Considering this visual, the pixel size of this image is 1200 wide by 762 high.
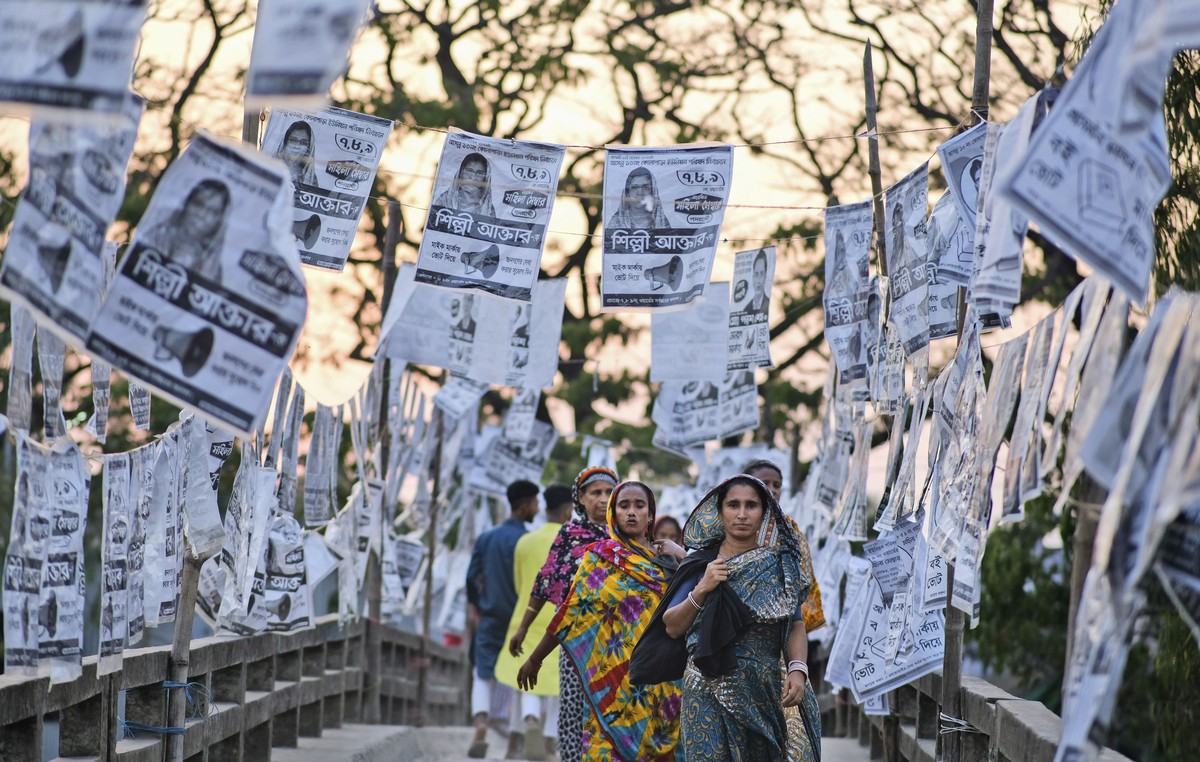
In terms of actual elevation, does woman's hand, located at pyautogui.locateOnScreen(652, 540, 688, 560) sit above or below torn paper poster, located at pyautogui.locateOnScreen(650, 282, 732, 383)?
below

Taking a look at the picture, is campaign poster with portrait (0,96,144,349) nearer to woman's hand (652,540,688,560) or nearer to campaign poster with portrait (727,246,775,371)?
woman's hand (652,540,688,560)

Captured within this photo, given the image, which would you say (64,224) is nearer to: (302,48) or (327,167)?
(302,48)

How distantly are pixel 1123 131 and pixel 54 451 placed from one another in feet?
11.6

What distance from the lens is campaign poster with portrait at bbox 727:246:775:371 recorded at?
1173 cm

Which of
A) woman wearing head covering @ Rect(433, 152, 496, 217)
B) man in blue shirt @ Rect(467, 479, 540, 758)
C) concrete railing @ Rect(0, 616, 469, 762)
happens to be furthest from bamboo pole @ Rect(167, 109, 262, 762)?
man in blue shirt @ Rect(467, 479, 540, 758)

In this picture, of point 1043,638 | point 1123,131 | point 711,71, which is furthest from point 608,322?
point 1123,131

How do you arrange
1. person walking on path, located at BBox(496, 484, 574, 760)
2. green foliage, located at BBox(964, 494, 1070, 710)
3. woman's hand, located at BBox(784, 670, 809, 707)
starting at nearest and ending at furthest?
woman's hand, located at BBox(784, 670, 809, 707) < person walking on path, located at BBox(496, 484, 574, 760) < green foliage, located at BBox(964, 494, 1070, 710)

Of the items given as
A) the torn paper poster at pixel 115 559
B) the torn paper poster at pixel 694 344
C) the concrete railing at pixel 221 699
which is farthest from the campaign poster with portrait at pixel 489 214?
the torn paper poster at pixel 694 344

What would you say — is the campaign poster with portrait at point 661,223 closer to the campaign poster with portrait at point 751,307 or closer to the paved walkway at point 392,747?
the campaign poster with portrait at point 751,307

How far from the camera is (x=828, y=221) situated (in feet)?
32.2

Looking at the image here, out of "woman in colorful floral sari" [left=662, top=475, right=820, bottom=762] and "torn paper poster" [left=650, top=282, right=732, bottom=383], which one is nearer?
"woman in colorful floral sari" [left=662, top=475, right=820, bottom=762]

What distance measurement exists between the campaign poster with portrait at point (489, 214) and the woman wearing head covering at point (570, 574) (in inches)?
48.3

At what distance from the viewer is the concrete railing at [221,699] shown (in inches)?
211

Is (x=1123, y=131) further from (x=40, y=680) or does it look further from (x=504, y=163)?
(x=504, y=163)
